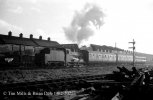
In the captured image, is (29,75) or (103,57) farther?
(103,57)

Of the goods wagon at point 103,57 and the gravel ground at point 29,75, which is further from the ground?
the goods wagon at point 103,57

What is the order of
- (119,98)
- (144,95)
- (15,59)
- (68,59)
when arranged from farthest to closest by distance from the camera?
1. (68,59)
2. (15,59)
3. (144,95)
4. (119,98)

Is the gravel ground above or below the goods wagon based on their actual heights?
below

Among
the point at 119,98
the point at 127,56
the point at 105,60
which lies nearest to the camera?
the point at 119,98

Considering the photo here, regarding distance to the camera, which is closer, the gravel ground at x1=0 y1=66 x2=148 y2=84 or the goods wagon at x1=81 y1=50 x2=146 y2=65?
the gravel ground at x1=0 y1=66 x2=148 y2=84

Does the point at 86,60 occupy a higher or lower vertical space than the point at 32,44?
lower

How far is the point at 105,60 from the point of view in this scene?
4172 cm

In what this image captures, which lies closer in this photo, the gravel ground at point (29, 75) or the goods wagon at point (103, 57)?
the gravel ground at point (29, 75)

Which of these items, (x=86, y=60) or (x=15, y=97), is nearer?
(x=15, y=97)

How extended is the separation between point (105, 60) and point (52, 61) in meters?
17.6

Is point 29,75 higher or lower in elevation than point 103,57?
lower

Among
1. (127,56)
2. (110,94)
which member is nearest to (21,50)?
(110,94)

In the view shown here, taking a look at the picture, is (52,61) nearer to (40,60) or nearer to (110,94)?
(40,60)

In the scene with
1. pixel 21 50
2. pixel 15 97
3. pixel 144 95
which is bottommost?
pixel 15 97
